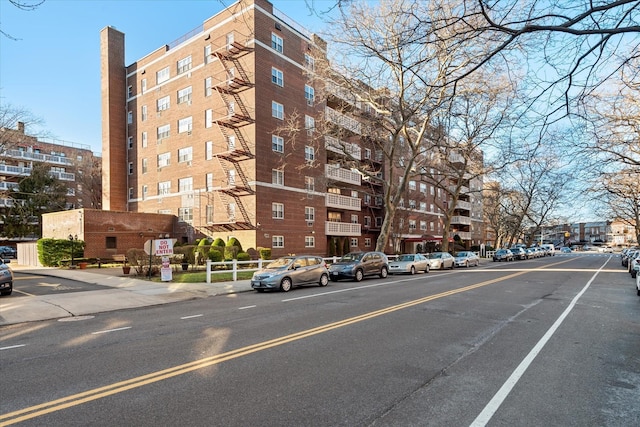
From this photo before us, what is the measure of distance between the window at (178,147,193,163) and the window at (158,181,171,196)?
2.86 m

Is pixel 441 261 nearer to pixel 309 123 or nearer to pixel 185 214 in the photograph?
pixel 309 123

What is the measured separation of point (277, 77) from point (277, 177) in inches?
343

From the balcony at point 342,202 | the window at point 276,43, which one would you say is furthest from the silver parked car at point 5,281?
the balcony at point 342,202

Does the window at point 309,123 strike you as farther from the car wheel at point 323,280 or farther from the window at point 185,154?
the car wheel at point 323,280

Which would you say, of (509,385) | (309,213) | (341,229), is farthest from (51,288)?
(341,229)

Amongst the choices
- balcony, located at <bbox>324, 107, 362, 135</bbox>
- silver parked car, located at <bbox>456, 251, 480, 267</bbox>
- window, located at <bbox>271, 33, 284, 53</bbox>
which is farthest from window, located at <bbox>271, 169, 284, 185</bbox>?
silver parked car, located at <bbox>456, 251, 480, 267</bbox>

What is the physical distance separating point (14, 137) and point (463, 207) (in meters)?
62.4

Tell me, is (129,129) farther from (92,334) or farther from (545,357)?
(545,357)

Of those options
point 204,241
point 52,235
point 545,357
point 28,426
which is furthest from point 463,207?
point 28,426

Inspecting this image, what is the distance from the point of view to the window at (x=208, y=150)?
33.4m

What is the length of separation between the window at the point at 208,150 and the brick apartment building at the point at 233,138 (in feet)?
0.35

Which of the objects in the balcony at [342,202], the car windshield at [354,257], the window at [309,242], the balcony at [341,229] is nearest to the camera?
the car windshield at [354,257]

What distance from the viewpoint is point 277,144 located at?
32781 mm

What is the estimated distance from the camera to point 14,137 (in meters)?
32.6
